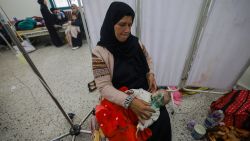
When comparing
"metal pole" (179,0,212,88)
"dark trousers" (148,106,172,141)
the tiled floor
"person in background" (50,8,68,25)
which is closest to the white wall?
"person in background" (50,8,68,25)

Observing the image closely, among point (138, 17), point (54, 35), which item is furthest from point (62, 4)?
point (138, 17)

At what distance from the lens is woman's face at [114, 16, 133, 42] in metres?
0.89

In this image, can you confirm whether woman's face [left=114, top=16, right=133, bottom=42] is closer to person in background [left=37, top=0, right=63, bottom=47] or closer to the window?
person in background [left=37, top=0, right=63, bottom=47]

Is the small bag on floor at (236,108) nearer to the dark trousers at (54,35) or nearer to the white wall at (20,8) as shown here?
the dark trousers at (54,35)

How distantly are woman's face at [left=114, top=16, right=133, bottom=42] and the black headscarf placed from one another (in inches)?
0.8

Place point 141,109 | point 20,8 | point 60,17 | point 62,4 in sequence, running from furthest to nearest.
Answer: point 62,4
point 20,8
point 60,17
point 141,109

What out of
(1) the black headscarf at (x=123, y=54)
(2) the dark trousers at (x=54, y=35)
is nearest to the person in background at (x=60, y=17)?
(2) the dark trousers at (x=54, y=35)

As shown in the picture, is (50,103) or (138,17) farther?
(50,103)

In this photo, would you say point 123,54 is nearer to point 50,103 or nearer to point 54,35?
point 50,103

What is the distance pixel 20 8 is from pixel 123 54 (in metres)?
4.91

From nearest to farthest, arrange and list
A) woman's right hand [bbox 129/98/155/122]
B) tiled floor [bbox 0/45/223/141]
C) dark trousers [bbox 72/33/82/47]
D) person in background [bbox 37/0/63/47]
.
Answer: woman's right hand [bbox 129/98/155/122], tiled floor [bbox 0/45/223/141], person in background [bbox 37/0/63/47], dark trousers [bbox 72/33/82/47]

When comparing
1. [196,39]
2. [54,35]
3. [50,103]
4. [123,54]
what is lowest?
[50,103]

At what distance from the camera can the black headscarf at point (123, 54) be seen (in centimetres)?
88

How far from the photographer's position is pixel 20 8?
4.12 meters
